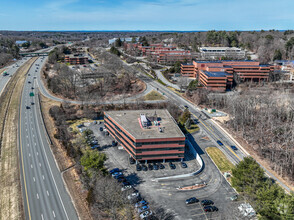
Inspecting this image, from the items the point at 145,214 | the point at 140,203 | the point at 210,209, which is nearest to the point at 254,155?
the point at 210,209

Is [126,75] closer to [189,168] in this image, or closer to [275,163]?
[189,168]

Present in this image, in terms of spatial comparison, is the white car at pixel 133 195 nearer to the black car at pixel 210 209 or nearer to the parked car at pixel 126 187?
the parked car at pixel 126 187

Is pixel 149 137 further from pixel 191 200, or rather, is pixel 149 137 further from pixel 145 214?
pixel 145 214

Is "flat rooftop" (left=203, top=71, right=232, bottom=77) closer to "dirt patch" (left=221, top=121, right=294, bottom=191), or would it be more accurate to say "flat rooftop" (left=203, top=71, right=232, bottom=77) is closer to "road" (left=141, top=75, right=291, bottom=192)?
"road" (left=141, top=75, right=291, bottom=192)

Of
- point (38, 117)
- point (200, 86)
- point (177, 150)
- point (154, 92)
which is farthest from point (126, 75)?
point (177, 150)

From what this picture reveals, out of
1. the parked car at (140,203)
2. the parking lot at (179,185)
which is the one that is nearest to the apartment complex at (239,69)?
the parking lot at (179,185)

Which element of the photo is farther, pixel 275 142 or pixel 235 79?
pixel 235 79
